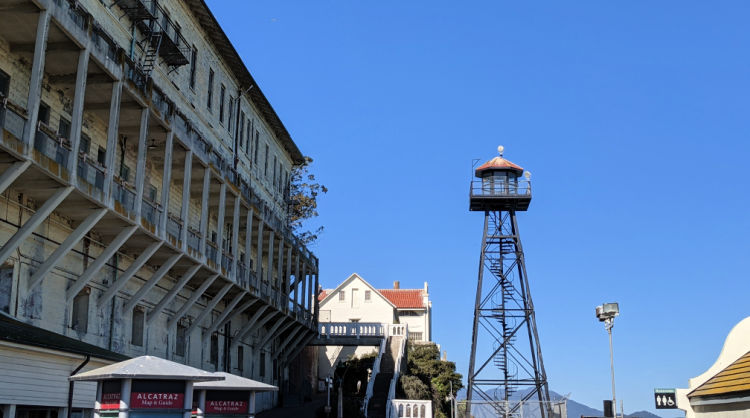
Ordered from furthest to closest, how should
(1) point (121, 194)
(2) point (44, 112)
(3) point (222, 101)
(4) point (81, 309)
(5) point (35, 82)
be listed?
(3) point (222, 101)
(4) point (81, 309)
(1) point (121, 194)
(2) point (44, 112)
(5) point (35, 82)

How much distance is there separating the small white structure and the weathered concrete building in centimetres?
1375

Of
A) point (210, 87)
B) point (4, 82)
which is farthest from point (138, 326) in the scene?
point (210, 87)

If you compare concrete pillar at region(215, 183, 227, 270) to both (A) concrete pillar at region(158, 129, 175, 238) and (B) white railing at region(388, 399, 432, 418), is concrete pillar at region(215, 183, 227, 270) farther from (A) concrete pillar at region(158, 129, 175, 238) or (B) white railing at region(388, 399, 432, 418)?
(B) white railing at region(388, 399, 432, 418)

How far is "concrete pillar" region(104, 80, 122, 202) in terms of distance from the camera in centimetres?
2225

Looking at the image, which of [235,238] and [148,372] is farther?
[235,238]

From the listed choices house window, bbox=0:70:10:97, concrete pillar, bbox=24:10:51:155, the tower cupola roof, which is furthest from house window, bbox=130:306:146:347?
the tower cupola roof

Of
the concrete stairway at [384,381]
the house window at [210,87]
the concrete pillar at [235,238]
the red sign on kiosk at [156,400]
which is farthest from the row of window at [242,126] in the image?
the red sign on kiosk at [156,400]

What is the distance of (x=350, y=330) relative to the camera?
55875 millimetres

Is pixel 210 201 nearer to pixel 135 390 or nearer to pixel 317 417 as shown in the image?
pixel 317 417

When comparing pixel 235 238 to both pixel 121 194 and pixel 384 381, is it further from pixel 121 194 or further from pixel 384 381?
pixel 384 381

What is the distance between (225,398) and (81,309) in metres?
7.27

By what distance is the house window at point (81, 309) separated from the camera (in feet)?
79.3

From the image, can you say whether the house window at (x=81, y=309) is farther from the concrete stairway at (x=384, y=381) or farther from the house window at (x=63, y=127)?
the concrete stairway at (x=384, y=381)

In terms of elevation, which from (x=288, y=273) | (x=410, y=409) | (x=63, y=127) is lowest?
(x=410, y=409)
